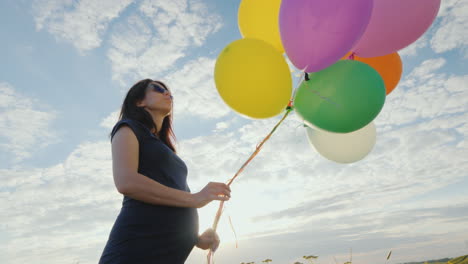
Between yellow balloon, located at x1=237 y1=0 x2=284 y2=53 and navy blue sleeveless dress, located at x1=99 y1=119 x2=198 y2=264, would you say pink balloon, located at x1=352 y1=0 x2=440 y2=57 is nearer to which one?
yellow balloon, located at x1=237 y1=0 x2=284 y2=53

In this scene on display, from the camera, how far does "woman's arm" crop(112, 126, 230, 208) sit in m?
1.72

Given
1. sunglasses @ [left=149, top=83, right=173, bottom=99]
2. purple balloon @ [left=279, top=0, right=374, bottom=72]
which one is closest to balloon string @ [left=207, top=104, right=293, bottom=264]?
purple balloon @ [left=279, top=0, right=374, bottom=72]

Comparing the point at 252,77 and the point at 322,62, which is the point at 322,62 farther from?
the point at 252,77

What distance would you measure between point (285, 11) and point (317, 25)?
23 cm

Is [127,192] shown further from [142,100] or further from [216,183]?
[142,100]

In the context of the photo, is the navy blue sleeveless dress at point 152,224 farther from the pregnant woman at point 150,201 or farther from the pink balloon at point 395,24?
the pink balloon at point 395,24

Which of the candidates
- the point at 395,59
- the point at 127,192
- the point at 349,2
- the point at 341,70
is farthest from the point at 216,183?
the point at 395,59

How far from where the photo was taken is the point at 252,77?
86.1 inches

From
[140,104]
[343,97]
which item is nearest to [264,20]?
[343,97]

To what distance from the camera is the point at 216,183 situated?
6.38 feet

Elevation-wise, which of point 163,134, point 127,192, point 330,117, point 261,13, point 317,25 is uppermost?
point 261,13

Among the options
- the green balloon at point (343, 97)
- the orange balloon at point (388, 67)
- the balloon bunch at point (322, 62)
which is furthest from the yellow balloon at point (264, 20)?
the orange balloon at point (388, 67)

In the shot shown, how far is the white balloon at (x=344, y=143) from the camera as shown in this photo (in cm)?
288

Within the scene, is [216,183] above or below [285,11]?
below
